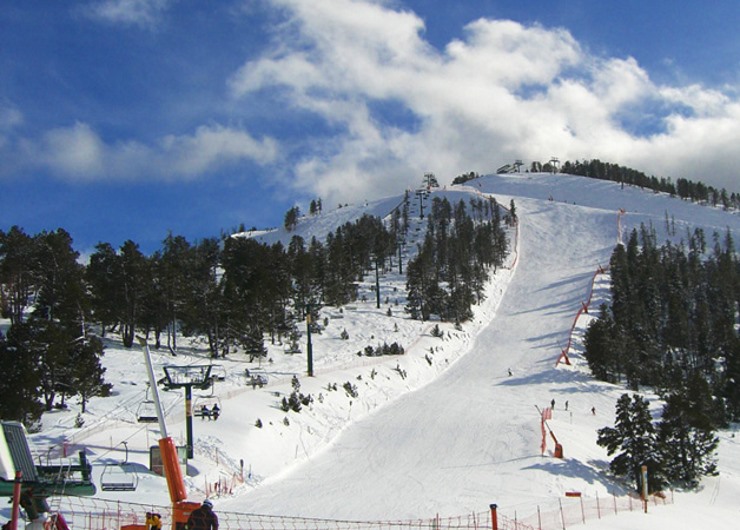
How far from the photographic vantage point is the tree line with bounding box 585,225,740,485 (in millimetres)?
36031

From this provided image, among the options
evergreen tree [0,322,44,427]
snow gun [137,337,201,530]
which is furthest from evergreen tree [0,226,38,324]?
snow gun [137,337,201,530]

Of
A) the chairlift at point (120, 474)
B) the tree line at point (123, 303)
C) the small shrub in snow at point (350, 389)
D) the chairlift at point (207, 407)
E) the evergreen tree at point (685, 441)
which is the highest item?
the tree line at point (123, 303)

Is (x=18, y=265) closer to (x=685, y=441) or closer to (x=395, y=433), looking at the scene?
(x=395, y=433)

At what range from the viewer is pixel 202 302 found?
180 ft

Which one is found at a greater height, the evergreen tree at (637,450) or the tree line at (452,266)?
the tree line at (452,266)

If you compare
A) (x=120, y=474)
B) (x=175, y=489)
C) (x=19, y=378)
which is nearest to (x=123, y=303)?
(x=19, y=378)

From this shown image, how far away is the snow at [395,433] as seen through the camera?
24.2 meters

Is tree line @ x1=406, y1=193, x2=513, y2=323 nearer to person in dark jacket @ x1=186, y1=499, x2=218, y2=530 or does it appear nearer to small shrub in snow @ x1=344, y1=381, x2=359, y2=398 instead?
small shrub in snow @ x1=344, y1=381, x2=359, y2=398

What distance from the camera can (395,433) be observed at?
37.7 m

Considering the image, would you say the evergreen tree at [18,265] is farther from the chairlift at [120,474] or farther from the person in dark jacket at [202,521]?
the person in dark jacket at [202,521]

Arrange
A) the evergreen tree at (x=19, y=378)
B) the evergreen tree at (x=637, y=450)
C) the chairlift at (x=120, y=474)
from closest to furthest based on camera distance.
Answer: the chairlift at (x=120, y=474) < the evergreen tree at (x=19, y=378) < the evergreen tree at (x=637, y=450)

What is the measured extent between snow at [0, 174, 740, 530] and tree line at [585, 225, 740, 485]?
85.1 inches

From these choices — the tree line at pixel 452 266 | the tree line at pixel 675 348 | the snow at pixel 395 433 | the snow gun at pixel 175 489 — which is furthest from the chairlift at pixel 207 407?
the tree line at pixel 452 266

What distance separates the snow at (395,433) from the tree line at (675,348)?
216 cm
